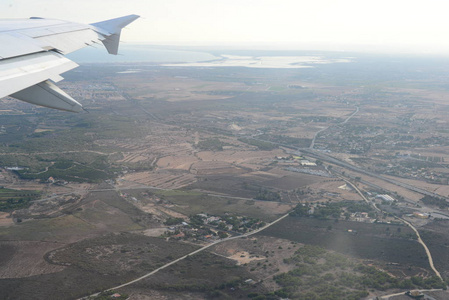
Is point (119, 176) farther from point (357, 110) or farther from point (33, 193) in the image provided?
point (357, 110)

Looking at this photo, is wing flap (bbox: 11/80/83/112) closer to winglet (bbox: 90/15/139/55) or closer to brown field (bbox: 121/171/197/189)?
winglet (bbox: 90/15/139/55)

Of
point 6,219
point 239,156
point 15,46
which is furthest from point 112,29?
point 239,156

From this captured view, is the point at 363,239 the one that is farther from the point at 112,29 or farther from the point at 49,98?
the point at 49,98

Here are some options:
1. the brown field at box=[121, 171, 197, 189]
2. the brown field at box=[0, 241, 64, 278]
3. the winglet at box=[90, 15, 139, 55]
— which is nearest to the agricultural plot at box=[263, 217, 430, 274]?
the brown field at box=[121, 171, 197, 189]

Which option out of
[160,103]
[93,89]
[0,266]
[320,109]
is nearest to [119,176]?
A: [0,266]

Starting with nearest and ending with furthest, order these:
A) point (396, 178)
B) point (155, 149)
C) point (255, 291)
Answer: point (255, 291) < point (396, 178) < point (155, 149)

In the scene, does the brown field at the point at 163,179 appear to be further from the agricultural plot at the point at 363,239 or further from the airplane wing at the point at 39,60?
Result: the airplane wing at the point at 39,60
